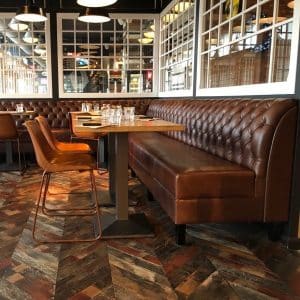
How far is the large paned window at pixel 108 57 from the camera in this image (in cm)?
636

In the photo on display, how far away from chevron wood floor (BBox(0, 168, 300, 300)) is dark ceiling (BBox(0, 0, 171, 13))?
453 cm

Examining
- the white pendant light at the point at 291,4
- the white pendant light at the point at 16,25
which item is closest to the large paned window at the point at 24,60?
the white pendant light at the point at 16,25

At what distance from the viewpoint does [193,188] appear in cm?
220

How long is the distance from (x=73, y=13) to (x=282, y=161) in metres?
5.22

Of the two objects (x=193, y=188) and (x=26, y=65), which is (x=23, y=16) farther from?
(x=193, y=188)

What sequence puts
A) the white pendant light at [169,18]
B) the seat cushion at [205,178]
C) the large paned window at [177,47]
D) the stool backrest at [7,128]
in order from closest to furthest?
the seat cushion at [205,178]
the stool backrest at [7,128]
the large paned window at [177,47]
the white pendant light at [169,18]

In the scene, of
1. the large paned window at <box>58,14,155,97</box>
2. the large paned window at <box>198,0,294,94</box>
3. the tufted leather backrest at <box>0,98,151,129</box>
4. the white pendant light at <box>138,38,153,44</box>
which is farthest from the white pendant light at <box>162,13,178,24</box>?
the tufted leather backrest at <box>0,98,151,129</box>

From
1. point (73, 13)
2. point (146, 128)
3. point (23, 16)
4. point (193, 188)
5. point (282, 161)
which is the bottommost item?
point (193, 188)

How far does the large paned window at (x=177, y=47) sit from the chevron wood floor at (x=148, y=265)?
8.84 feet

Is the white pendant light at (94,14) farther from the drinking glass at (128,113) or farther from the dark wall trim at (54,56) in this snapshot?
the dark wall trim at (54,56)

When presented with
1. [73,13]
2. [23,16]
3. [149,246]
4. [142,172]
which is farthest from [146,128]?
[73,13]

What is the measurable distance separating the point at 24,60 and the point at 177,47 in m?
2.95

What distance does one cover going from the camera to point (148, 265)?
6.79ft

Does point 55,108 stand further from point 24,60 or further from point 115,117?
point 115,117
